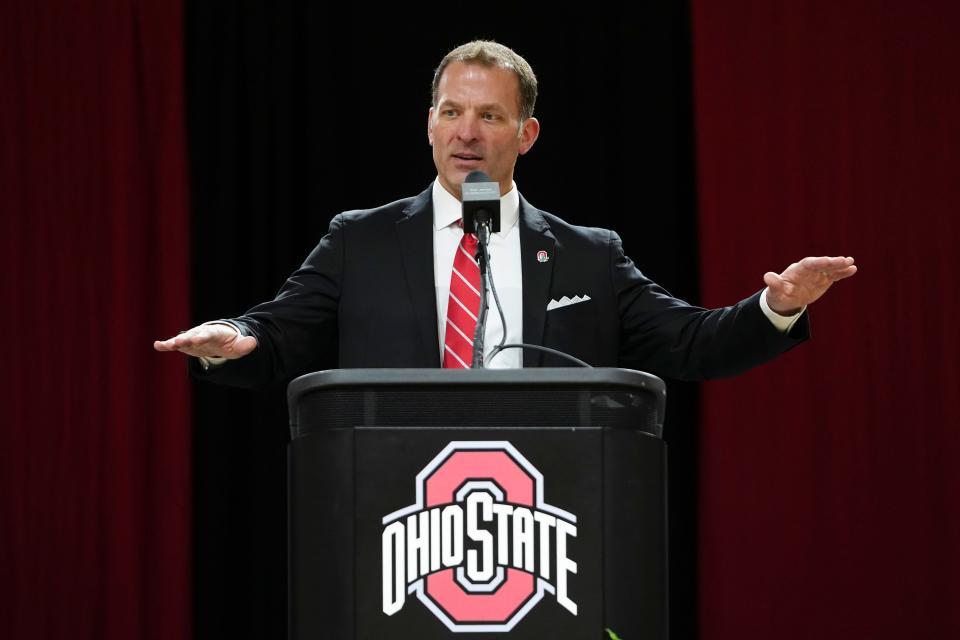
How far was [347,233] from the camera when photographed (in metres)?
2.13

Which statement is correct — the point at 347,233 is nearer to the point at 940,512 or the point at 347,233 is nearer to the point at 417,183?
the point at 417,183

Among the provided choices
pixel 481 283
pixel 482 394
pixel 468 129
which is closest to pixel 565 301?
pixel 468 129

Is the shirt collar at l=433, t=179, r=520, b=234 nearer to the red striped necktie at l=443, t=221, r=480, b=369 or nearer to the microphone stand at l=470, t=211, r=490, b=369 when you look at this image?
the red striped necktie at l=443, t=221, r=480, b=369

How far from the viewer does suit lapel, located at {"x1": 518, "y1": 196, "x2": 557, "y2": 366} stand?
199cm

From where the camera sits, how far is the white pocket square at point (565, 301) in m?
2.02

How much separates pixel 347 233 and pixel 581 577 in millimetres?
1061

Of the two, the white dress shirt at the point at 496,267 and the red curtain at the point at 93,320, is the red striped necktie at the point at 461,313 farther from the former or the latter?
the red curtain at the point at 93,320

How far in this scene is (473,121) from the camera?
2.17 meters

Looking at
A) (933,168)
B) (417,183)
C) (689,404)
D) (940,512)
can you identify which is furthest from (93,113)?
(940,512)

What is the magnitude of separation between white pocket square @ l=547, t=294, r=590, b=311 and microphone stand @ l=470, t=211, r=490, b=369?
48cm

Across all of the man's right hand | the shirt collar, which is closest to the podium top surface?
the man's right hand

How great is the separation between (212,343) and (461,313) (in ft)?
1.71

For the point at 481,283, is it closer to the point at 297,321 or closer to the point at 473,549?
the point at 473,549

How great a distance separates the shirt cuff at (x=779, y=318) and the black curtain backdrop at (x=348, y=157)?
1.55 metres
